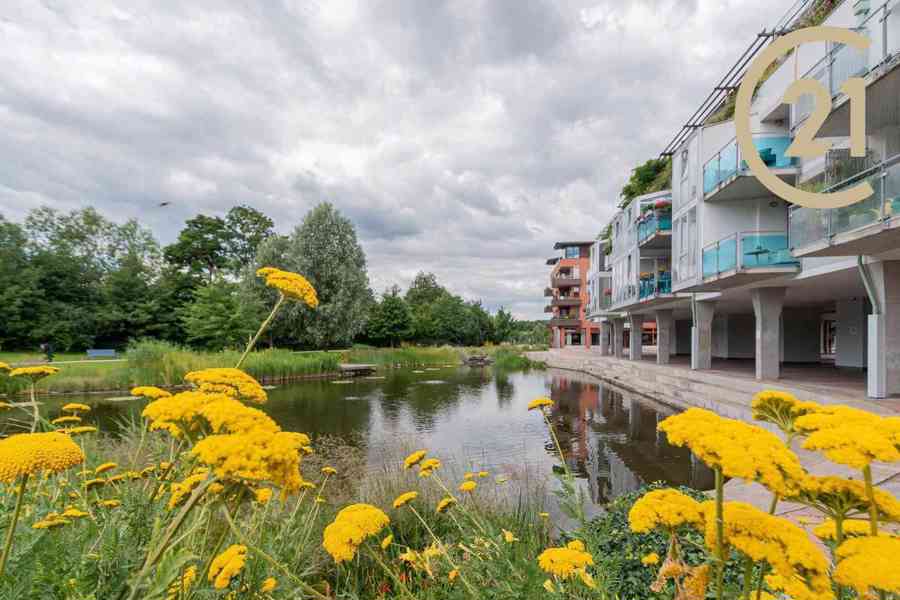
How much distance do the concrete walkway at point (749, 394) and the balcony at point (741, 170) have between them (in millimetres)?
6713

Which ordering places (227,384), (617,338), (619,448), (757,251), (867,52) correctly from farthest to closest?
(617,338), (757,251), (619,448), (867,52), (227,384)

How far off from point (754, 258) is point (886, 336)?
13.5 feet

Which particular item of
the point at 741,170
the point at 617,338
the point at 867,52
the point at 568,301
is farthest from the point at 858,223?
the point at 568,301

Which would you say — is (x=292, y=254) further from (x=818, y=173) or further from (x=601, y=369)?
(x=818, y=173)

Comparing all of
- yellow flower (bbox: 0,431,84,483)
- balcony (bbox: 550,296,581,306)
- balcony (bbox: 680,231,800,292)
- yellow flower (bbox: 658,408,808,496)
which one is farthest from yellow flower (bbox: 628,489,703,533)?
balcony (bbox: 550,296,581,306)

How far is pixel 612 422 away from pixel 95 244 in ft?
178

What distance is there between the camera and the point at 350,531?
202 cm

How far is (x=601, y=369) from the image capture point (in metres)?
27.2

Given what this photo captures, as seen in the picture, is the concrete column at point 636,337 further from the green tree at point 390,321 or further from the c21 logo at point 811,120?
the green tree at point 390,321

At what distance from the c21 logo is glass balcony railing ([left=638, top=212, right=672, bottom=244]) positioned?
6.98 m

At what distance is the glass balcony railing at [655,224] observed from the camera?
22797 millimetres

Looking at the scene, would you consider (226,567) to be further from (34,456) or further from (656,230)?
(656,230)

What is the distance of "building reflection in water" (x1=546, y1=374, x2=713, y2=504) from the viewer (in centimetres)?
845

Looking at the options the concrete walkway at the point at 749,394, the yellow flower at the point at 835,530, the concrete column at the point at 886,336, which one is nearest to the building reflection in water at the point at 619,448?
the concrete walkway at the point at 749,394
